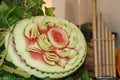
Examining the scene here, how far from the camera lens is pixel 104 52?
82 centimetres

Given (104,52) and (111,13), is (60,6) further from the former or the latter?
(104,52)

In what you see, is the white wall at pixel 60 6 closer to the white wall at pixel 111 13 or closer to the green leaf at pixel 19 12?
the white wall at pixel 111 13

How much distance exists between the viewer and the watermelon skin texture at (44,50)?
0.28 m

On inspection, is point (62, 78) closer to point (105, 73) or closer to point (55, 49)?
point (55, 49)

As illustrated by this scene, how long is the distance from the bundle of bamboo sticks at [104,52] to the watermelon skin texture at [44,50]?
49cm

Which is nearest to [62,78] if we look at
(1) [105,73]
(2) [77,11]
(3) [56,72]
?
(3) [56,72]

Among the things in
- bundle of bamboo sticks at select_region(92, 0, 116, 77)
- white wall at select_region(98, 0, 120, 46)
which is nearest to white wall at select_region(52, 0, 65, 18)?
white wall at select_region(98, 0, 120, 46)

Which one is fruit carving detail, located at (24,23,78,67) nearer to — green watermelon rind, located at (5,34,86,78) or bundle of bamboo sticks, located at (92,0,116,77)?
green watermelon rind, located at (5,34,86,78)

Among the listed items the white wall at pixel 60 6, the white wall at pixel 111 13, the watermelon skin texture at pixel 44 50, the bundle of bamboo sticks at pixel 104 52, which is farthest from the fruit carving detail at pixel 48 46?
the white wall at pixel 60 6

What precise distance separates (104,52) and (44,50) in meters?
0.57

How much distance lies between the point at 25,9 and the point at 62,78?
10 centimetres

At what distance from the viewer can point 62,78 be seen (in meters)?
0.29

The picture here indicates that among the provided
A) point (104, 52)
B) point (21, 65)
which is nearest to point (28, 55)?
point (21, 65)

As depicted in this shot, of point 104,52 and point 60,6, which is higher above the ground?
point 60,6
